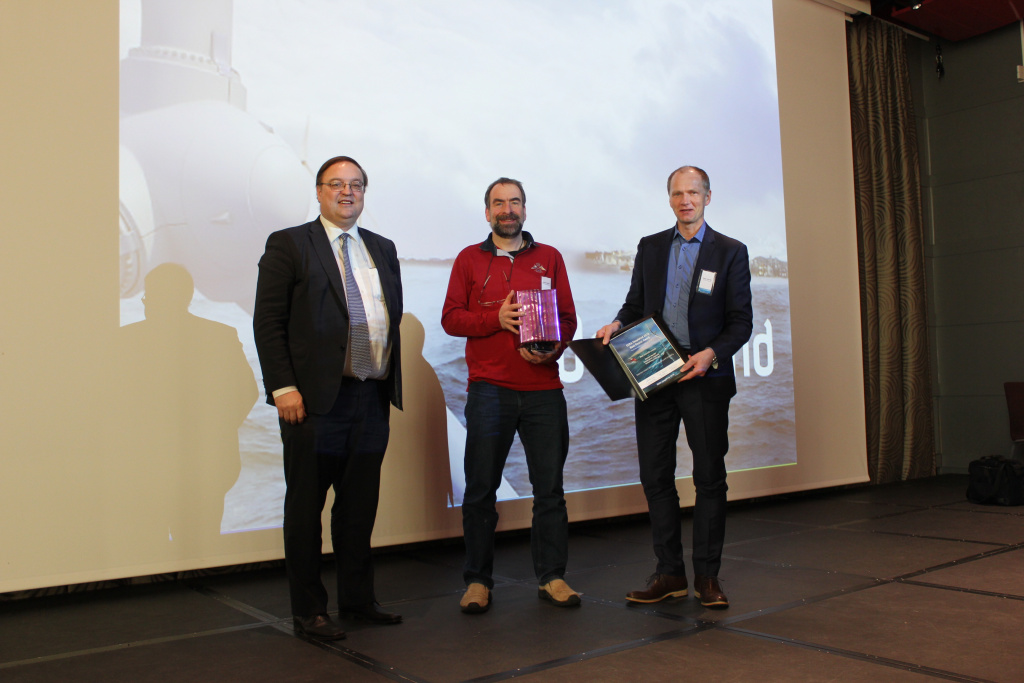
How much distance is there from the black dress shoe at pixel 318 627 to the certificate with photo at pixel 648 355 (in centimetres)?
113

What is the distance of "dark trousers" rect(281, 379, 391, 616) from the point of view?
232 centimetres

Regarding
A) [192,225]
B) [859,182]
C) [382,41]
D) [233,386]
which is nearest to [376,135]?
[382,41]

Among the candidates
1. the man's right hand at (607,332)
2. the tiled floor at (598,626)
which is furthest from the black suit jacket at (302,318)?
the man's right hand at (607,332)

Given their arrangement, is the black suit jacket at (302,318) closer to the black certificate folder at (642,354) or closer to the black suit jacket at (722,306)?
the black certificate folder at (642,354)

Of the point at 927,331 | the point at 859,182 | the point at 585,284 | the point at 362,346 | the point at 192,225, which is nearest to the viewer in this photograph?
the point at 362,346

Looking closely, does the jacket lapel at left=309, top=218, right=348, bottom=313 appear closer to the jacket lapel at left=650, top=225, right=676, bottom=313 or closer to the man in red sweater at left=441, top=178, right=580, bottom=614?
the man in red sweater at left=441, top=178, right=580, bottom=614

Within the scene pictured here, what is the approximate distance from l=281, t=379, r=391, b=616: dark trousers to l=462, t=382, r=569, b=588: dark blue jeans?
12.3 inches

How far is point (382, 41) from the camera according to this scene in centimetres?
355

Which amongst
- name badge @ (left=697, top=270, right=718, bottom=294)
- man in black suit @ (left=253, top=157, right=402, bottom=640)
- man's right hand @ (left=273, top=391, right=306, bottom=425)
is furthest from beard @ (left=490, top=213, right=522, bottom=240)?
man's right hand @ (left=273, top=391, right=306, bottom=425)

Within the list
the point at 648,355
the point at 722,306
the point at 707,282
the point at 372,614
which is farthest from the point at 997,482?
the point at 372,614

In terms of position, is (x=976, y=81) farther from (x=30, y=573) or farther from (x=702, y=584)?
(x=30, y=573)

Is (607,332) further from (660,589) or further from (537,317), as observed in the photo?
(660,589)

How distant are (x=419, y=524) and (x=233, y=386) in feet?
3.28

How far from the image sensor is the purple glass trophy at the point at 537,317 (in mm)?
2455
